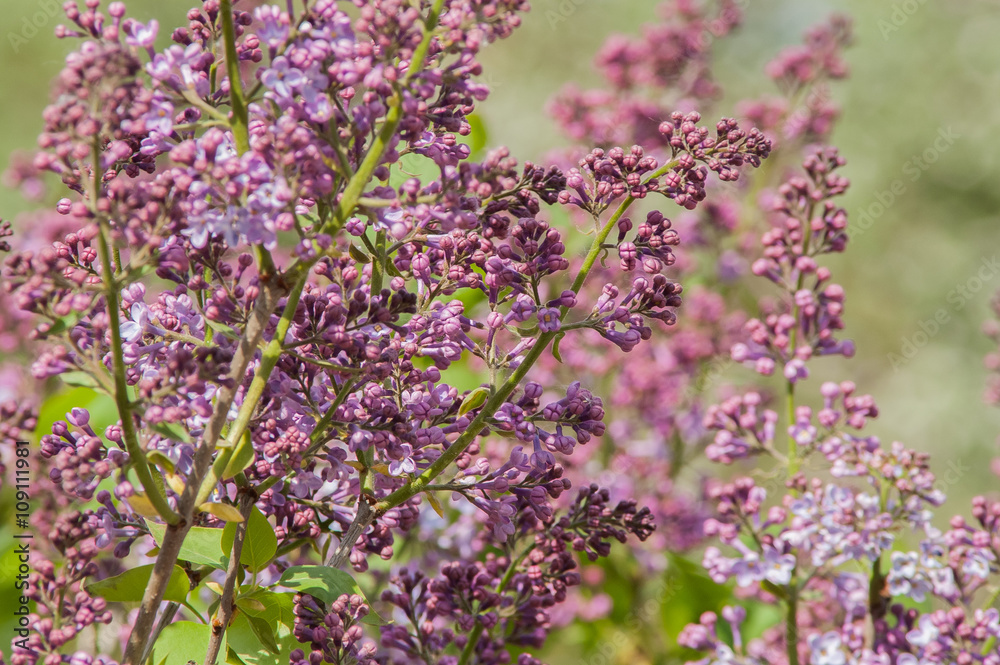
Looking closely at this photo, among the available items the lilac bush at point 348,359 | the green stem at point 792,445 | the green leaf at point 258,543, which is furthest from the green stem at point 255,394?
the green stem at point 792,445

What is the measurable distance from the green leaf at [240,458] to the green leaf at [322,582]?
192 mm

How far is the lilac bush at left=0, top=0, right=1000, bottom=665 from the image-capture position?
903 millimetres

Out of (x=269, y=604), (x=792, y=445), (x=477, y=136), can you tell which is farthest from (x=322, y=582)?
(x=477, y=136)

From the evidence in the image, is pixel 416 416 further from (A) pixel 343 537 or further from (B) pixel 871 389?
(B) pixel 871 389

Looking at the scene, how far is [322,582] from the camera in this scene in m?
1.07

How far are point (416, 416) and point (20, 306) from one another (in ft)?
1.51

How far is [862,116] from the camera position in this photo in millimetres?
7723

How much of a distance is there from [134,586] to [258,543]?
0.16 metres

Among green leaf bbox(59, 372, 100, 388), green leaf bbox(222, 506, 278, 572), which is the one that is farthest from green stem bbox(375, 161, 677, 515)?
green leaf bbox(59, 372, 100, 388)

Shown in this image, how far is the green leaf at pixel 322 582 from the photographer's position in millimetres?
1072

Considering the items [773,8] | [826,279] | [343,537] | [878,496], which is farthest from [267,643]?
[773,8]

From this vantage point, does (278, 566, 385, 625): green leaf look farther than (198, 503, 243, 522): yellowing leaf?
Yes

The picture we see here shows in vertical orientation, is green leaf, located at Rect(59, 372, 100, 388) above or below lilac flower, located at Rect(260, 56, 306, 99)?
below

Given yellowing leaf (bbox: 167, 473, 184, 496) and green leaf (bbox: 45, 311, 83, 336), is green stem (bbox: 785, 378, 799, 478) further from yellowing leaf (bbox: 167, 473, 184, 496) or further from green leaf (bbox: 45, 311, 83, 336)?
green leaf (bbox: 45, 311, 83, 336)
